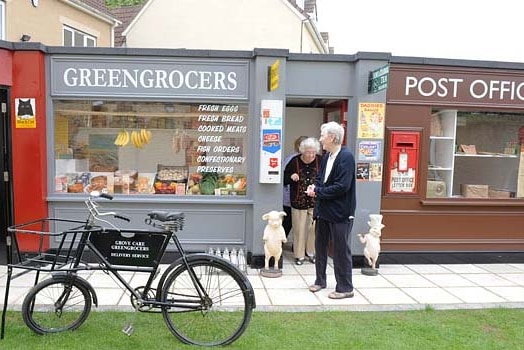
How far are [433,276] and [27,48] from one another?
18.0 ft

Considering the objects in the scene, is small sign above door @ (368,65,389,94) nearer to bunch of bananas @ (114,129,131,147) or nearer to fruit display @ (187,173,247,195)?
fruit display @ (187,173,247,195)

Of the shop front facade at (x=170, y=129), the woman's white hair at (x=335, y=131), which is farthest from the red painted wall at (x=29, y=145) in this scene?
the woman's white hair at (x=335, y=131)

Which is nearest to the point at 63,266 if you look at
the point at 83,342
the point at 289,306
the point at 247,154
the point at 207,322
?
the point at 83,342

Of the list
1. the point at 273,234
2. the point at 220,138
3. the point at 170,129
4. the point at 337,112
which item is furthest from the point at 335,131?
the point at 170,129

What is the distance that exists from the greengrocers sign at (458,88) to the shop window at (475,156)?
0.23m

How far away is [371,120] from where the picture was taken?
5.74 metres

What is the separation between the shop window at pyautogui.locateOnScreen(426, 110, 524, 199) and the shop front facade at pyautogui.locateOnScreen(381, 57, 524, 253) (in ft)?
0.04

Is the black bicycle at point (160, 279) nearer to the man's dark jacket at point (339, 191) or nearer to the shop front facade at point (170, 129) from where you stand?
the man's dark jacket at point (339, 191)

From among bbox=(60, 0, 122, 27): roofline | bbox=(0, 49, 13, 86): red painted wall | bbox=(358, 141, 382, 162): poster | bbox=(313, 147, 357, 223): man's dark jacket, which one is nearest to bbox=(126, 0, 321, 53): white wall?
bbox=(60, 0, 122, 27): roofline

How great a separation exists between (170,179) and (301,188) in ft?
5.57

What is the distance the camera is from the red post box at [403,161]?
5934 mm

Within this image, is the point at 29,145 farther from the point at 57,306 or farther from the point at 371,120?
the point at 371,120

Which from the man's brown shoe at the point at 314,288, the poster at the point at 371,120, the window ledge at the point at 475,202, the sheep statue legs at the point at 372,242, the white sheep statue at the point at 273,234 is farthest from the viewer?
the window ledge at the point at 475,202

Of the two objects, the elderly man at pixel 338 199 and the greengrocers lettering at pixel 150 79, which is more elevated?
the greengrocers lettering at pixel 150 79
